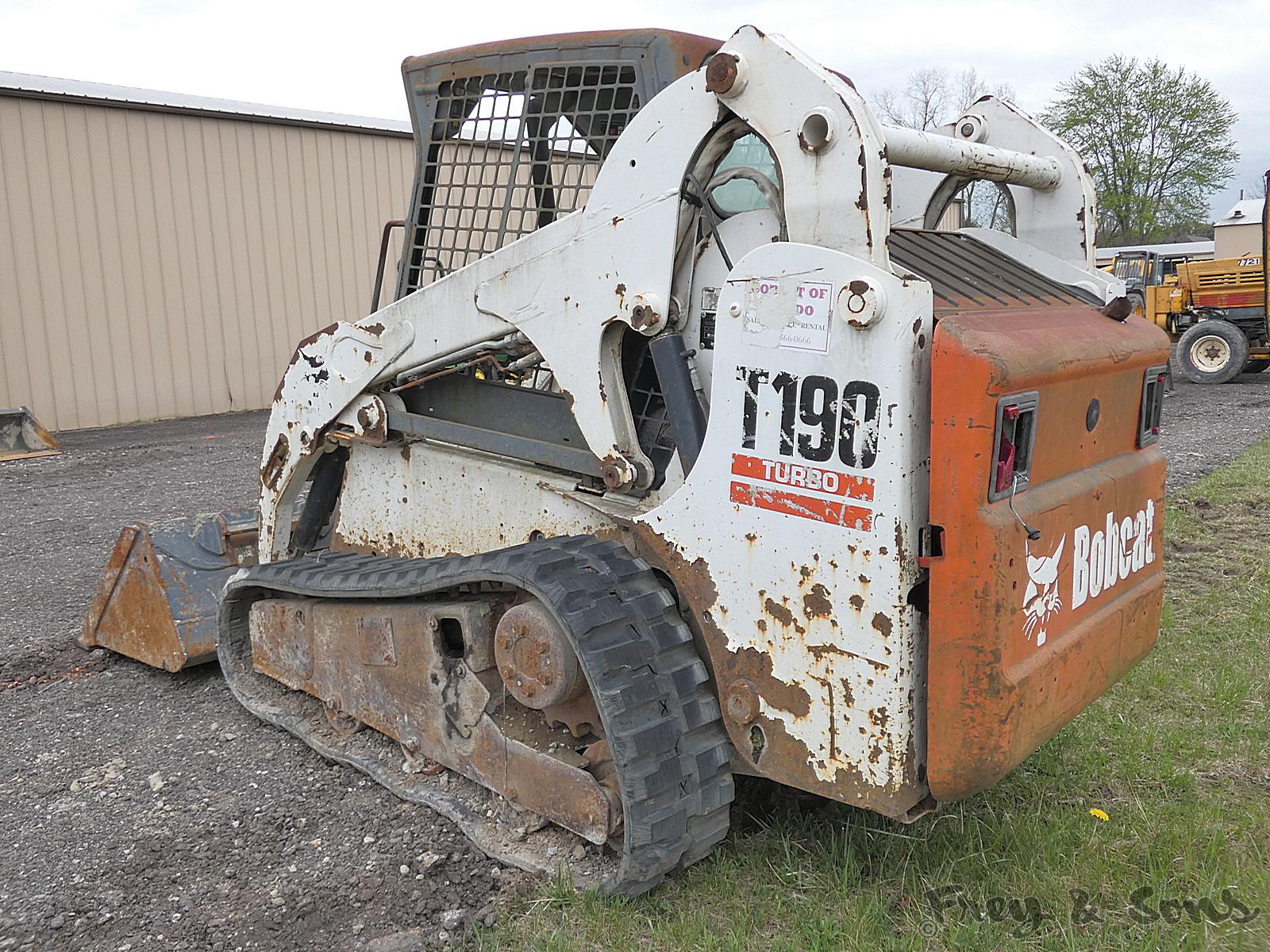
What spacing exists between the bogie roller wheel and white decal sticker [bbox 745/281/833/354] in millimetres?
15037

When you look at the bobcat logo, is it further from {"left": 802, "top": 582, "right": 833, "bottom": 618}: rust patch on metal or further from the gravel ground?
the gravel ground

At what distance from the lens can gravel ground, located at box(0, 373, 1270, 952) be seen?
256cm

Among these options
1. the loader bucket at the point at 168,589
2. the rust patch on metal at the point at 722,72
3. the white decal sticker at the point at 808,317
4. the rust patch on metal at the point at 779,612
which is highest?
the rust patch on metal at the point at 722,72

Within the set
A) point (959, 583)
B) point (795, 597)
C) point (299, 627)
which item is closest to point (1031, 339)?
point (959, 583)

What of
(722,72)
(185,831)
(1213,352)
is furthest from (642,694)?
(1213,352)

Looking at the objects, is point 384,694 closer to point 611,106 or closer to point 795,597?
point 795,597

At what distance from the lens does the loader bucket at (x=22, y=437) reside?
10141mm

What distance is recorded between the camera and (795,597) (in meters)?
2.30

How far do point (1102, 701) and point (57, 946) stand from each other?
10.4 feet

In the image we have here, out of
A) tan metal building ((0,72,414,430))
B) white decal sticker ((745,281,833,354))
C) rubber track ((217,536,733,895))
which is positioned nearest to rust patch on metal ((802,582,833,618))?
rubber track ((217,536,733,895))

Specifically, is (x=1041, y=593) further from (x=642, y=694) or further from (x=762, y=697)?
(x=642, y=694)

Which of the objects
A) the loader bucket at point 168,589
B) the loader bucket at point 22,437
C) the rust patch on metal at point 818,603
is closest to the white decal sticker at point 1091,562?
the rust patch on metal at point 818,603

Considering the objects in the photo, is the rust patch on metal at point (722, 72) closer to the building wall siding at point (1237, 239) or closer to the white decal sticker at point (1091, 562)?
the white decal sticker at point (1091, 562)

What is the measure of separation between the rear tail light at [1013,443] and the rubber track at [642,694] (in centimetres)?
77
